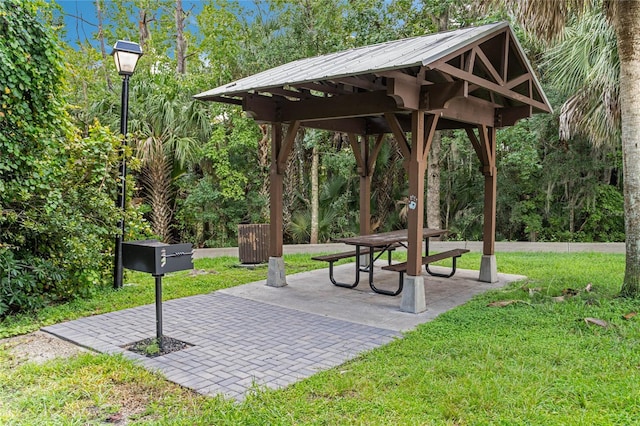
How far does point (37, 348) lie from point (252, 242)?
15.2 feet

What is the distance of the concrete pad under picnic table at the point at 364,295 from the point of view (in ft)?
17.5

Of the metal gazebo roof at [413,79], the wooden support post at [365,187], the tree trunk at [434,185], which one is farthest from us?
the tree trunk at [434,185]

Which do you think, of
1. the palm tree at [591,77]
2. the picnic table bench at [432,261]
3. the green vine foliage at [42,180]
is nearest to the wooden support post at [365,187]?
the picnic table bench at [432,261]

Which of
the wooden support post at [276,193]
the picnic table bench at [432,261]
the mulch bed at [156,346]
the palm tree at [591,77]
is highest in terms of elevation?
the palm tree at [591,77]

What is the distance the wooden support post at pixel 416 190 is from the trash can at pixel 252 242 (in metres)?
3.76

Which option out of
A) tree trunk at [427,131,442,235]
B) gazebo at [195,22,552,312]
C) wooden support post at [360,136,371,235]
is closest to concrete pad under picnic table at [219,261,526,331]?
gazebo at [195,22,552,312]

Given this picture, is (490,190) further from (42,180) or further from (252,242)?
(42,180)

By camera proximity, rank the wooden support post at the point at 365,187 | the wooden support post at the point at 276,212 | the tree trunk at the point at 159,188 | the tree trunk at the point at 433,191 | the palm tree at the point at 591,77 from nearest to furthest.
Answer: the wooden support post at the point at 276,212 < the palm tree at the point at 591,77 < the wooden support post at the point at 365,187 < the tree trunk at the point at 159,188 < the tree trunk at the point at 433,191

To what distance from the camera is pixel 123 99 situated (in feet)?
21.6

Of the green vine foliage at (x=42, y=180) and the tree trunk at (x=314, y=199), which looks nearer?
the green vine foliage at (x=42, y=180)

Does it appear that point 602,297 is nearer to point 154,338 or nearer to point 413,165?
point 413,165

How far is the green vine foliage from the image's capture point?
504 cm

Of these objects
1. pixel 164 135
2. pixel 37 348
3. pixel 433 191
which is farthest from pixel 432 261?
pixel 164 135

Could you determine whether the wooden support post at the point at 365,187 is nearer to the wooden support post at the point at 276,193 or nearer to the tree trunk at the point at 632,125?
the wooden support post at the point at 276,193
